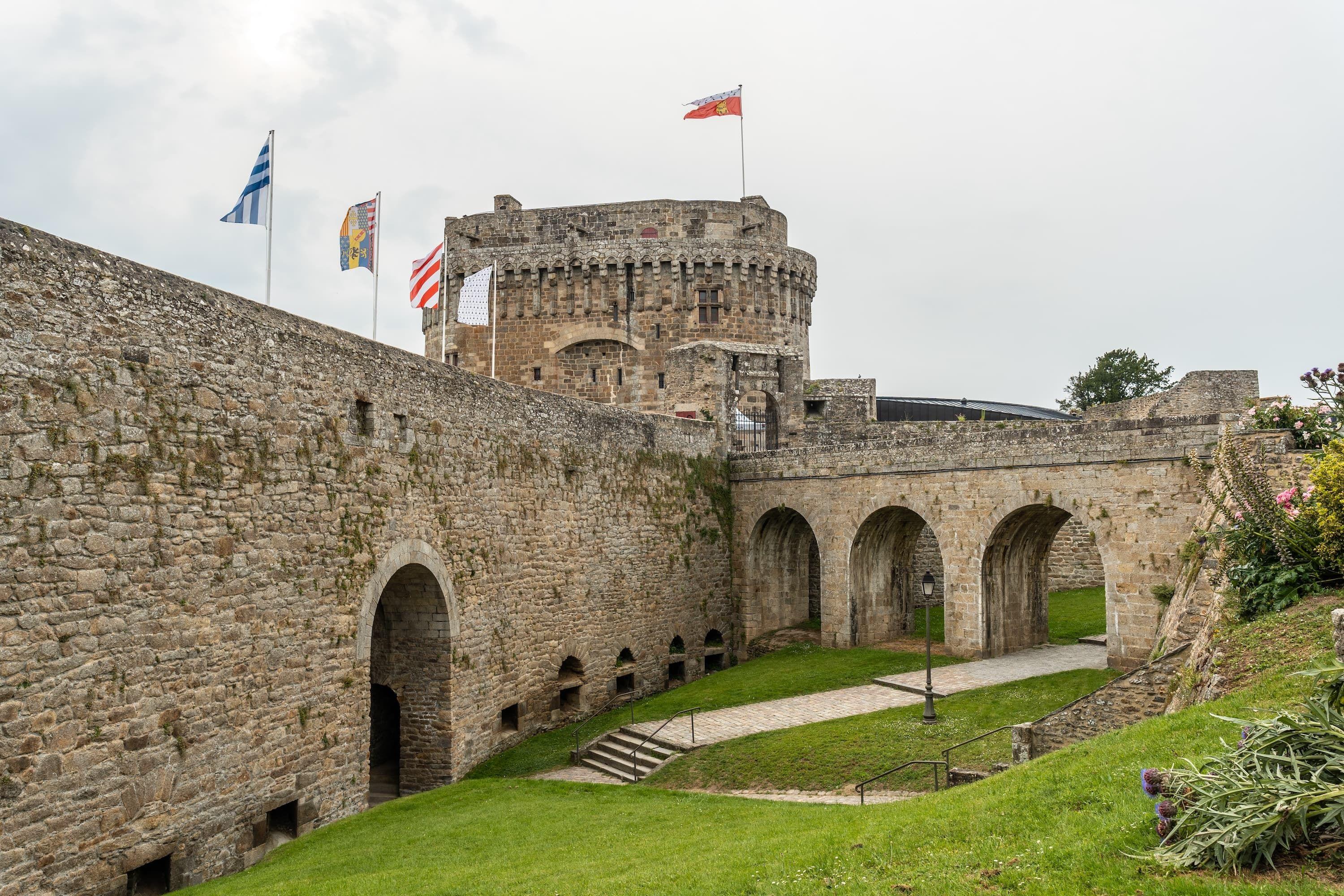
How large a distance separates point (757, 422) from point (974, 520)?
1197 centimetres

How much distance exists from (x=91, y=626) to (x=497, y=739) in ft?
30.5

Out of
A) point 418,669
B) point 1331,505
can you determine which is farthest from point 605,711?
point 1331,505

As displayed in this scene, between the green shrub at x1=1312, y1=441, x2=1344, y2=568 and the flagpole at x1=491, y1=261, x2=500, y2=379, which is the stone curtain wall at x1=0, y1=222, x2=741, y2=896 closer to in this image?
the green shrub at x1=1312, y1=441, x2=1344, y2=568

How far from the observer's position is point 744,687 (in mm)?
22703

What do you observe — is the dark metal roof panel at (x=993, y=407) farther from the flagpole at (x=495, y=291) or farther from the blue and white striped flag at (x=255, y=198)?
the blue and white striped flag at (x=255, y=198)

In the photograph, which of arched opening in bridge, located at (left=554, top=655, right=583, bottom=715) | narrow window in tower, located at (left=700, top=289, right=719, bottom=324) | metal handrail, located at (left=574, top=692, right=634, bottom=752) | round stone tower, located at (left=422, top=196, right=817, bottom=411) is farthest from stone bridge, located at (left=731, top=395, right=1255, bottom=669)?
narrow window in tower, located at (left=700, top=289, right=719, bottom=324)

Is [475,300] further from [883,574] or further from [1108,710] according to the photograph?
[1108,710]

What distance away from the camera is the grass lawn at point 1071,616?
2558 centimetres

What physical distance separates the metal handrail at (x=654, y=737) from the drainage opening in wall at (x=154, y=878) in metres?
7.59

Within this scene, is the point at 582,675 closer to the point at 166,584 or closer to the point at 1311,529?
the point at 166,584

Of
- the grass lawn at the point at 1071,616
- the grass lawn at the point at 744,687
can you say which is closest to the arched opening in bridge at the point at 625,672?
the grass lawn at the point at 744,687

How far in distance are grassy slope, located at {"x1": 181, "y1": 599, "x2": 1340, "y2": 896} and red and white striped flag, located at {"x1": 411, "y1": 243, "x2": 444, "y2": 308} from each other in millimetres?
10040

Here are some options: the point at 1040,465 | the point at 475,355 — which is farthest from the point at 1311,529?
the point at 475,355

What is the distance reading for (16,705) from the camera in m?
9.49
